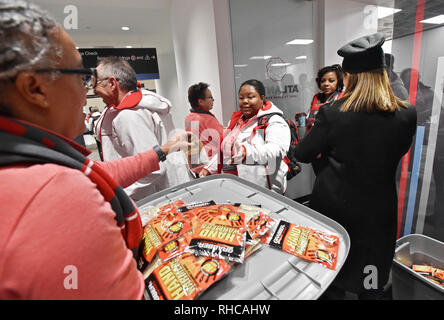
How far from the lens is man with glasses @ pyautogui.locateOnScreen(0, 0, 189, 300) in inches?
12.9

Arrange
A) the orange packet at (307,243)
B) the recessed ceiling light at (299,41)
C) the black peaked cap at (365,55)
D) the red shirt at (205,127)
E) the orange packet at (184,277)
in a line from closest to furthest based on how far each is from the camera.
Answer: the orange packet at (184,277) → the orange packet at (307,243) → the black peaked cap at (365,55) → the red shirt at (205,127) → the recessed ceiling light at (299,41)

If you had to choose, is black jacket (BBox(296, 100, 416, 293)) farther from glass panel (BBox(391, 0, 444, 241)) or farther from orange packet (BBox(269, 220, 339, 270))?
glass panel (BBox(391, 0, 444, 241))

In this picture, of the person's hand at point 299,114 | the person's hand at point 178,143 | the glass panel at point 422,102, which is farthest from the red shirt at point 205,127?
the glass panel at point 422,102

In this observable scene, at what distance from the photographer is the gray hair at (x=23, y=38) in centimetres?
37

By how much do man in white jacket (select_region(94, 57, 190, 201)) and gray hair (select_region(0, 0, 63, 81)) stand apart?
0.92m

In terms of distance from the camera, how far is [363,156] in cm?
103

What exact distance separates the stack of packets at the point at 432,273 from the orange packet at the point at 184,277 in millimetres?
1599

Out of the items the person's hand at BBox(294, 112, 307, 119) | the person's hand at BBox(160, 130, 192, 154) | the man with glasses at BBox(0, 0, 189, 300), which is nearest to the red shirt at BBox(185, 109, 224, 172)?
the person's hand at BBox(160, 130, 192, 154)

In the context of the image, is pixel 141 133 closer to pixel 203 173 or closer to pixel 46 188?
pixel 203 173

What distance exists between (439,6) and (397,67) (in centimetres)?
39

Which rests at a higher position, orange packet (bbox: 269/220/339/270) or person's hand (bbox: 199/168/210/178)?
orange packet (bbox: 269/220/339/270)

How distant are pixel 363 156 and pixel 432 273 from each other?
1.05 metres

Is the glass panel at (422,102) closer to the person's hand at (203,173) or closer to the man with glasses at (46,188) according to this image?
the person's hand at (203,173)

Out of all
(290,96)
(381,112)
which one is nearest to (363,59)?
(381,112)
